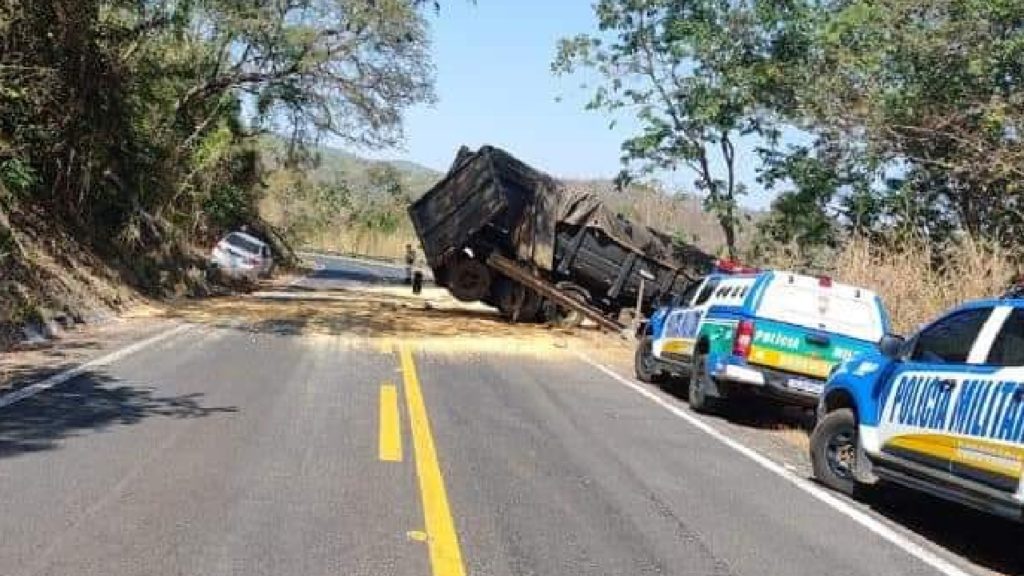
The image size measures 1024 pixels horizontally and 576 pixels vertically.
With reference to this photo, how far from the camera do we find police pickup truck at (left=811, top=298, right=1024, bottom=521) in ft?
22.7

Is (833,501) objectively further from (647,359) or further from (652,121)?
(652,121)

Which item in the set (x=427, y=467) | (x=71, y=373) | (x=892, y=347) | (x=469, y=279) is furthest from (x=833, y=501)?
(x=469, y=279)

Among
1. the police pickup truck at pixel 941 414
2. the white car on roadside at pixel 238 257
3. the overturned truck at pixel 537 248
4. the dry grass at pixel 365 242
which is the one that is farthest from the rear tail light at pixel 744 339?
the dry grass at pixel 365 242

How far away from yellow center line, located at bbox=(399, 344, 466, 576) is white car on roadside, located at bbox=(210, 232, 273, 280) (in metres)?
24.3

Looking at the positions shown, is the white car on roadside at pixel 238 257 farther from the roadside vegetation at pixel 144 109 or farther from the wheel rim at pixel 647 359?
the wheel rim at pixel 647 359

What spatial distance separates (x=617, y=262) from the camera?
2470 cm

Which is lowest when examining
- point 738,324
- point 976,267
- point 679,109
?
point 738,324

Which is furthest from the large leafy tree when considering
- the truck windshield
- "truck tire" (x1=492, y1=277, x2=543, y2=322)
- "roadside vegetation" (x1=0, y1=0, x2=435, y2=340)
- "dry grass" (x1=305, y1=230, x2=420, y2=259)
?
"dry grass" (x1=305, y1=230, x2=420, y2=259)

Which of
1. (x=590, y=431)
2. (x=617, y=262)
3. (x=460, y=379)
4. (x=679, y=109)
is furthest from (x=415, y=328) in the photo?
(x=590, y=431)

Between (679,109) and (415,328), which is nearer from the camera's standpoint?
(415,328)

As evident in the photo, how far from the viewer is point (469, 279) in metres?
25.0

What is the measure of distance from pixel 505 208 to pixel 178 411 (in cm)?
1411

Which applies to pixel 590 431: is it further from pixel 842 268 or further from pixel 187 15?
pixel 187 15

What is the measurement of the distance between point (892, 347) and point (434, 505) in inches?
148
